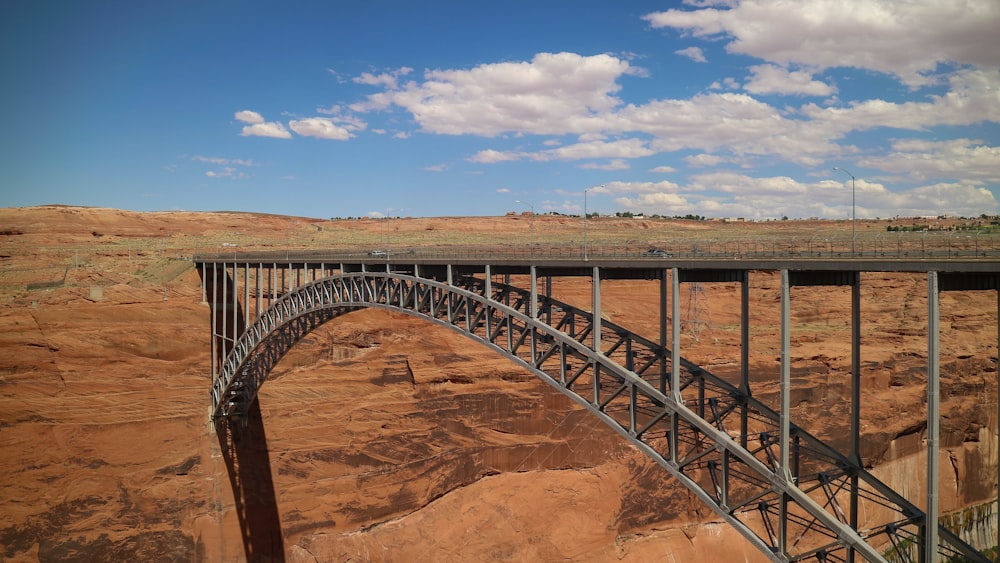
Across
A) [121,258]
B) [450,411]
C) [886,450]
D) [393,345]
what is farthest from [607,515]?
[121,258]

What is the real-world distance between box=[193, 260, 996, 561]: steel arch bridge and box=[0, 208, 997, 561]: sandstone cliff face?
2433 millimetres

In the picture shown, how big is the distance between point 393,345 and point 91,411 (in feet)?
44.5

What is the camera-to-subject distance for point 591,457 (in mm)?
37656

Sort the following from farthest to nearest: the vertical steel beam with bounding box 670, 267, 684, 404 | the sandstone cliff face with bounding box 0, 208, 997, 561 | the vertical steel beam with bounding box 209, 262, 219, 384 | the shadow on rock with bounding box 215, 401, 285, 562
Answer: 1. the vertical steel beam with bounding box 209, 262, 219, 384
2. the shadow on rock with bounding box 215, 401, 285, 562
3. the sandstone cliff face with bounding box 0, 208, 997, 561
4. the vertical steel beam with bounding box 670, 267, 684, 404

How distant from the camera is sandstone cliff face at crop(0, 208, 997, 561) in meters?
30.2

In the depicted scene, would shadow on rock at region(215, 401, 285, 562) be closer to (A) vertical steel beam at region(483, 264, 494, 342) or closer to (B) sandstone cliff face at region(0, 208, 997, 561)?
(B) sandstone cliff face at region(0, 208, 997, 561)

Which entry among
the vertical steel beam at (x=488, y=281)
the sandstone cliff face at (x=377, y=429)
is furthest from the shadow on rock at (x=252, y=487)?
the vertical steel beam at (x=488, y=281)

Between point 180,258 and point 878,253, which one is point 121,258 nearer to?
point 180,258

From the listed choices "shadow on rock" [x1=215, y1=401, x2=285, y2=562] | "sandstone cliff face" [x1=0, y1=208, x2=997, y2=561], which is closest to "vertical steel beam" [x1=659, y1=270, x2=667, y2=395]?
"sandstone cliff face" [x1=0, y1=208, x2=997, y2=561]

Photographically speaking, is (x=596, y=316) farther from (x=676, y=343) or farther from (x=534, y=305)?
(x=676, y=343)

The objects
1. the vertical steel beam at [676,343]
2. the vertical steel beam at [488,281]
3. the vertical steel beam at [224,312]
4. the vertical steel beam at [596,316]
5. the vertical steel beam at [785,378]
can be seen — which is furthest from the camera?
the vertical steel beam at [224,312]

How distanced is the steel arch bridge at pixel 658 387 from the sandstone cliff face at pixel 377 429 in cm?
243

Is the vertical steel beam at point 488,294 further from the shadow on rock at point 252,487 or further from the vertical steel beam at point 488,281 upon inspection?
the shadow on rock at point 252,487

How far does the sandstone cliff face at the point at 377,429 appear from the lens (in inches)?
1190
